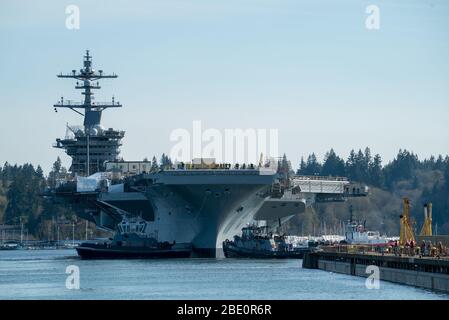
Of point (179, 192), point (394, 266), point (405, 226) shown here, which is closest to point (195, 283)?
point (394, 266)

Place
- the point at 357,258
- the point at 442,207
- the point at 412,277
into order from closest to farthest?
the point at 412,277
the point at 357,258
the point at 442,207

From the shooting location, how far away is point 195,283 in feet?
238

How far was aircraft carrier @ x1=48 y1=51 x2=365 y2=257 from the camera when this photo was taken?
104 meters

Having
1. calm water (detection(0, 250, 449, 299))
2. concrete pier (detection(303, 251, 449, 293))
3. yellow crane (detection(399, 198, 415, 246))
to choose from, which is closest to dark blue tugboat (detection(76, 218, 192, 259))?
calm water (detection(0, 250, 449, 299))

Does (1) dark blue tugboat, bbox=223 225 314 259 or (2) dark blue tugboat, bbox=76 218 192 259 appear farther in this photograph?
(1) dark blue tugboat, bbox=223 225 314 259

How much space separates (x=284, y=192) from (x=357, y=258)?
108ft

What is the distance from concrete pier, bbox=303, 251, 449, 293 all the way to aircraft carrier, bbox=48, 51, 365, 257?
10.9m

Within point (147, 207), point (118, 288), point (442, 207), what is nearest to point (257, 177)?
point (147, 207)

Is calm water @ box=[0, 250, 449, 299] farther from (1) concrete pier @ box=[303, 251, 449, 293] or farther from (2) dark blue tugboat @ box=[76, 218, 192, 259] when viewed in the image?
(2) dark blue tugboat @ box=[76, 218, 192, 259]

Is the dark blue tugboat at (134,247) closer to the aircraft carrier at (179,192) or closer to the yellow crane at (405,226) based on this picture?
the aircraft carrier at (179,192)

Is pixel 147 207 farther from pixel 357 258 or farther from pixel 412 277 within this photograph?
pixel 412 277

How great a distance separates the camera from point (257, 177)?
10294 cm

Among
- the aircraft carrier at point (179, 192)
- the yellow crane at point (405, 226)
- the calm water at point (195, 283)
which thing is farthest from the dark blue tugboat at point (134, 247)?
the yellow crane at point (405, 226)
